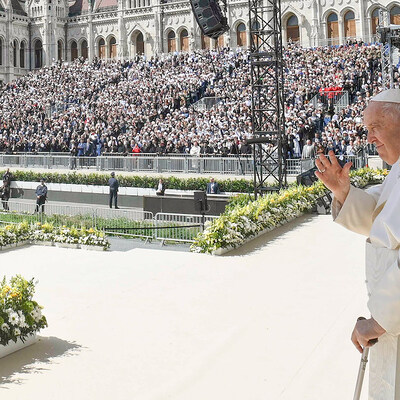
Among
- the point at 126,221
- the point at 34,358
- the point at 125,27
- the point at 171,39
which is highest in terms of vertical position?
the point at 125,27

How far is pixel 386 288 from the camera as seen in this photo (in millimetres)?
2434

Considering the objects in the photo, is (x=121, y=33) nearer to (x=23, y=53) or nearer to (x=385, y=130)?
(x=23, y=53)

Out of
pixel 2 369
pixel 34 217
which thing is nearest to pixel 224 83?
Answer: pixel 34 217

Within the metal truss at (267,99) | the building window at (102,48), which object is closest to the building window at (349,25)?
the building window at (102,48)

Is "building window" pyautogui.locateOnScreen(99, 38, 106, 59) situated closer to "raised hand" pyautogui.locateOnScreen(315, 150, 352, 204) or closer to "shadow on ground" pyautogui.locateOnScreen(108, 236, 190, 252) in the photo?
"shadow on ground" pyautogui.locateOnScreen(108, 236, 190, 252)

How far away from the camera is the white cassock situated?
244 cm

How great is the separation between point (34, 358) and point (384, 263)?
4.56 metres

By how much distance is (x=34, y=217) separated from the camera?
17.0 m

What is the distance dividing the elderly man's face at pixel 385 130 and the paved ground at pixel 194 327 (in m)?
2.86

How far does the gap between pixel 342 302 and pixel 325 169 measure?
4.92 metres

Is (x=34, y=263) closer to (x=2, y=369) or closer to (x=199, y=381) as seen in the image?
(x=2, y=369)

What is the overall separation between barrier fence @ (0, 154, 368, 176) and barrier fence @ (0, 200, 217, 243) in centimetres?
635

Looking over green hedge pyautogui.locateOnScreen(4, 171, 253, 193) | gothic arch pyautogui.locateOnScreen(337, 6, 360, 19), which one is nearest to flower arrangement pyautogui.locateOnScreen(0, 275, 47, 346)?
green hedge pyautogui.locateOnScreen(4, 171, 253, 193)

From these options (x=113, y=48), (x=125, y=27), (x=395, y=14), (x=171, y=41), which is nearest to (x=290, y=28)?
(x=395, y=14)
